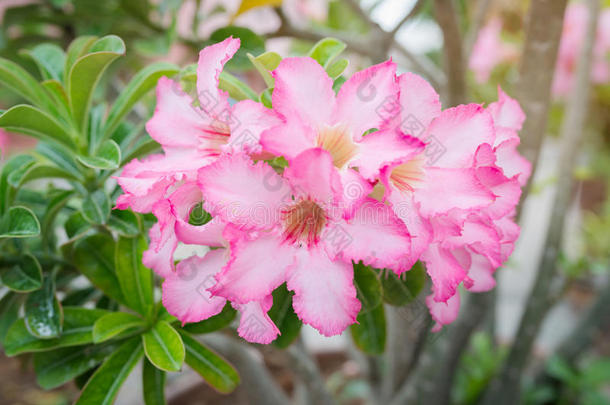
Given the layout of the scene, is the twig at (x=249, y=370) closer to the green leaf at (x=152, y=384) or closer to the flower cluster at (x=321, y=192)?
the green leaf at (x=152, y=384)

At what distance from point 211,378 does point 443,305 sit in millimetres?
281

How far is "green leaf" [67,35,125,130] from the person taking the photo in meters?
0.53

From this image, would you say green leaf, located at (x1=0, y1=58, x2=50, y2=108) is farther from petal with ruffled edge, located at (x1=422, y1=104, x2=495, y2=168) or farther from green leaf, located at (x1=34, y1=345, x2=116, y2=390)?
petal with ruffled edge, located at (x1=422, y1=104, x2=495, y2=168)

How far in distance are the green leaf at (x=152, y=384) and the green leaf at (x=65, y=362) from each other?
2.9 inches

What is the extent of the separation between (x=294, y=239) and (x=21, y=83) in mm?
414

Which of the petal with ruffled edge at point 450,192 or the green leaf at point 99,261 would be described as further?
the green leaf at point 99,261

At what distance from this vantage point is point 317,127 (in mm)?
393

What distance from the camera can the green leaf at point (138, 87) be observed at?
56 centimetres

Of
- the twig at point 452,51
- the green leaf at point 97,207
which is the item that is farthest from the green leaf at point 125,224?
the twig at point 452,51

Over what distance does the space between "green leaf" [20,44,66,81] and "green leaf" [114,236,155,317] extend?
261 millimetres

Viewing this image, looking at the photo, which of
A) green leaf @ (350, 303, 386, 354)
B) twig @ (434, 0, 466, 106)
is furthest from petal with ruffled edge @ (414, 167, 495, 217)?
twig @ (434, 0, 466, 106)

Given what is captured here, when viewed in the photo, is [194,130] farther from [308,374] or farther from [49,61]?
[308,374]

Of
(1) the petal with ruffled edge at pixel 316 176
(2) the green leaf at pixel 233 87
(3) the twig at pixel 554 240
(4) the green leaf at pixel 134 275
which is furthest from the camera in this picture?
(3) the twig at pixel 554 240

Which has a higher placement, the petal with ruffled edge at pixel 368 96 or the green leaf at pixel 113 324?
the petal with ruffled edge at pixel 368 96
